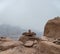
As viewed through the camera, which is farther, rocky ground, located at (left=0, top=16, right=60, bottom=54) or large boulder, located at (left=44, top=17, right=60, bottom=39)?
large boulder, located at (left=44, top=17, right=60, bottom=39)

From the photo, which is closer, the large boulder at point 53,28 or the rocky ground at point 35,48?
the rocky ground at point 35,48

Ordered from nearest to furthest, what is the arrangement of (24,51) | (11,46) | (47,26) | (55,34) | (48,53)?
(48,53)
(24,51)
(11,46)
(55,34)
(47,26)

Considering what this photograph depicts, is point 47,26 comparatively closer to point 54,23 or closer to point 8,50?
point 54,23

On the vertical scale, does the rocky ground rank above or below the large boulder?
below

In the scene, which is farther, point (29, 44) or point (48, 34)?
point (48, 34)

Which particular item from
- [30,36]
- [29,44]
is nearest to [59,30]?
[30,36]

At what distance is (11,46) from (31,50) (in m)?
2.60

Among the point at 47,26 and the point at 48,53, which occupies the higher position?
the point at 47,26

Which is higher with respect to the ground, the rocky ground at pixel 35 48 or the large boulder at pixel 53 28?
the large boulder at pixel 53 28

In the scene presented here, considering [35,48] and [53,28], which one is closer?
[35,48]

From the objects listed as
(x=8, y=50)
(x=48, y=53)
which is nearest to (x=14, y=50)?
(x=8, y=50)

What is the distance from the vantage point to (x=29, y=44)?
20.1 metres

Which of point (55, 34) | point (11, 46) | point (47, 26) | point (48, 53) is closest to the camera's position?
point (48, 53)

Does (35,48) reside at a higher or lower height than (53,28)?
lower
